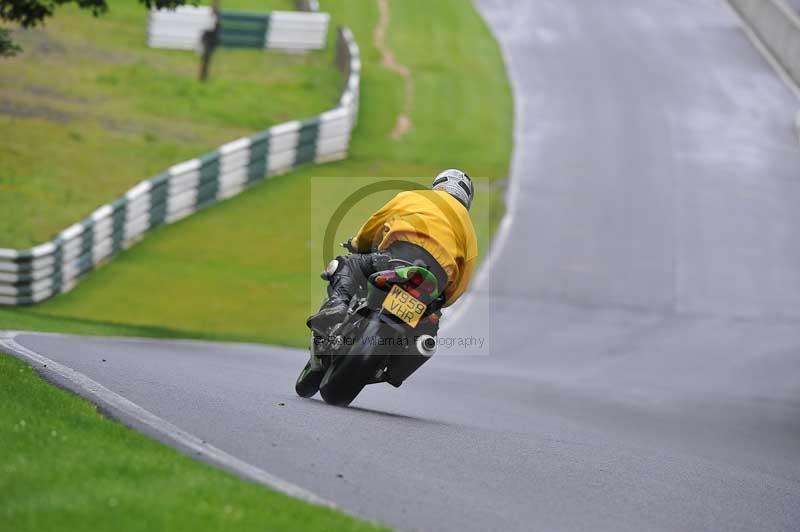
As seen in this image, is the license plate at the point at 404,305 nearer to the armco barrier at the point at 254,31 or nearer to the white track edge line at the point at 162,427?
the white track edge line at the point at 162,427

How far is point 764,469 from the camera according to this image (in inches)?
419

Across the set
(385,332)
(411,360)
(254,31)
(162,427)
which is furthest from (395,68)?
(162,427)

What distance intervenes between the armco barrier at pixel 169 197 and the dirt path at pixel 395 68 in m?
1.19

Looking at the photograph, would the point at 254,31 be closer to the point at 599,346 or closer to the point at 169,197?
the point at 169,197

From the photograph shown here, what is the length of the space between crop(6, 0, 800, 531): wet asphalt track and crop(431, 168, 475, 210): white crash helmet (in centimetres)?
170

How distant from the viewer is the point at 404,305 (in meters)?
8.69

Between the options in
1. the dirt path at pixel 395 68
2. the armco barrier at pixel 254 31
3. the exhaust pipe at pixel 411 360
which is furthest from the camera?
the armco barrier at pixel 254 31

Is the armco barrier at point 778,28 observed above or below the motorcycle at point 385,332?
below

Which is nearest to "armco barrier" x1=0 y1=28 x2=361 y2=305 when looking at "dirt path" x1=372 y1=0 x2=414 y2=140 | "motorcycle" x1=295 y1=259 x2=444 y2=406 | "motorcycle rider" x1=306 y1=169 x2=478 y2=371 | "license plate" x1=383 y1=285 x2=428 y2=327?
"dirt path" x1=372 y1=0 x2=414 y2=140

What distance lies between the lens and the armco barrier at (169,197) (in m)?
18.3

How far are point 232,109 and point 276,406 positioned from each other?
66.2 feet

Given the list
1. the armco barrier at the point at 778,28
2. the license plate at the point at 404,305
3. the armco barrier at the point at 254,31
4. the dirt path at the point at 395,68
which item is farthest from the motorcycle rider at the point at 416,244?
the armco barrier at the point at 778,28

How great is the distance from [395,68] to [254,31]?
149 inches

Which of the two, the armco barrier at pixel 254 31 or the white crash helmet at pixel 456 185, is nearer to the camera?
the white crash helmet at pixel 456 185
